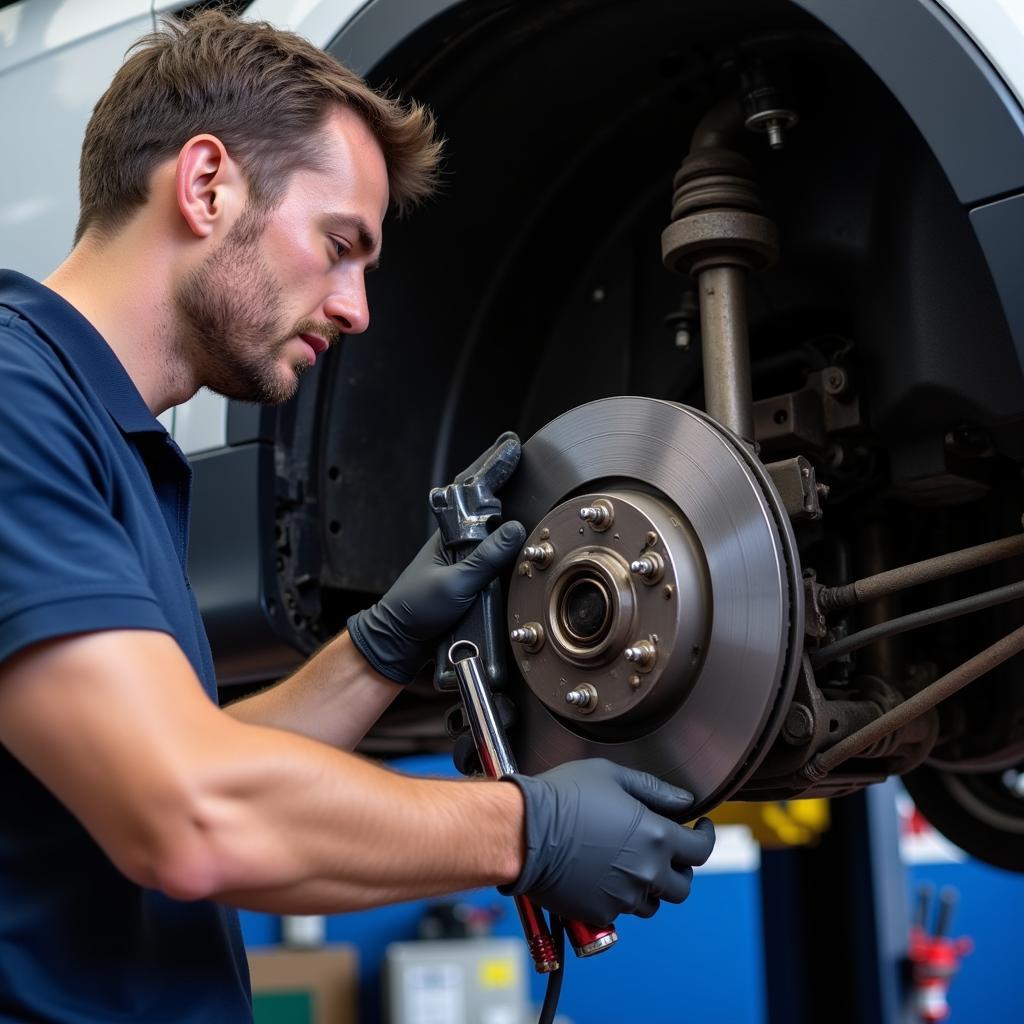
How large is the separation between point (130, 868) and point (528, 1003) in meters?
4.44

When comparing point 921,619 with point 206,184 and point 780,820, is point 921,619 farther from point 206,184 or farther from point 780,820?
point 780,820

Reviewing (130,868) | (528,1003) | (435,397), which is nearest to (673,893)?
(130,868)

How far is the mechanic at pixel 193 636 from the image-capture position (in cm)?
64

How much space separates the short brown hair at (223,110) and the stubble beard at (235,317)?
1.8 inches

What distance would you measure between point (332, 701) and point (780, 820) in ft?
4.82

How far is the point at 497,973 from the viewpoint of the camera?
173 inches

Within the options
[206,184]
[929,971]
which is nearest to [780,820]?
[929,971]

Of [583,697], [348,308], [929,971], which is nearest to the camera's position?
[583,697]

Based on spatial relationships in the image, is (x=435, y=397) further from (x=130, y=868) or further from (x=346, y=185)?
(x=130, y=868)

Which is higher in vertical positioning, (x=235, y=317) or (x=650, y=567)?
(x=235, y=317)

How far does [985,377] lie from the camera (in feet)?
3.27

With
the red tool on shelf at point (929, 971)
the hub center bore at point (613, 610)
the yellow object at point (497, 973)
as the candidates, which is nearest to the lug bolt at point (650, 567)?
the hub center bore at point (613, 610)

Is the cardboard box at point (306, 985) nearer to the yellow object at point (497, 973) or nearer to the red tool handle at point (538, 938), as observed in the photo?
the yellow object at point (497, 973)

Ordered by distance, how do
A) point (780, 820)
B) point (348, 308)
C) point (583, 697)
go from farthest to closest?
point (780, 820)
point (348, 308)
point (583, 697)
